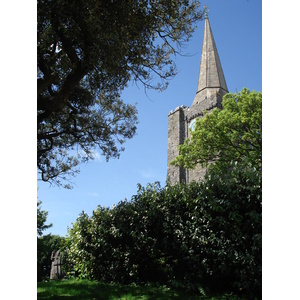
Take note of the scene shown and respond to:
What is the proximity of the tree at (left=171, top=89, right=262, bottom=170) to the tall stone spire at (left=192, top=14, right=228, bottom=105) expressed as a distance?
22882 mm

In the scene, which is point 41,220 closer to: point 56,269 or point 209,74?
point 56,269

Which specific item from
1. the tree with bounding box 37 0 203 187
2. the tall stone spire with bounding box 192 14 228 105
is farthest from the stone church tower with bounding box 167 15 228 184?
the tree with bounding box 37 0 203 187

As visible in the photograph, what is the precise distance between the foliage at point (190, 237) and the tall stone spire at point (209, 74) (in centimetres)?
3745

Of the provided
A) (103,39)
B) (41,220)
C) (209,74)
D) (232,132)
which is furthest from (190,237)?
(209,74)

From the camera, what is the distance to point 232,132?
21203 millimetres

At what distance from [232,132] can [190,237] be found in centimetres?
1521

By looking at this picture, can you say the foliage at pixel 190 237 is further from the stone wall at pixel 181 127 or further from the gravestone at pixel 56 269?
the stone wall at pixel 181 127

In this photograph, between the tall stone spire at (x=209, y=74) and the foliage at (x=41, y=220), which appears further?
the tall stone spire at (x=209, y=74)

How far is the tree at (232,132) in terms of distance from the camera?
20.0 metres

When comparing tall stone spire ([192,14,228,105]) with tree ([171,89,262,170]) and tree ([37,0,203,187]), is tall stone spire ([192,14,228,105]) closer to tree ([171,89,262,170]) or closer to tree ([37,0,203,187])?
tree ([171,89,262,170])

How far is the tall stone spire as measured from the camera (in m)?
44.5

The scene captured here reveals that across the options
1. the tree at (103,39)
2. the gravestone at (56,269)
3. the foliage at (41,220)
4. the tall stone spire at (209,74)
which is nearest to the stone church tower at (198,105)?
the tall stone spire at (209,74)
